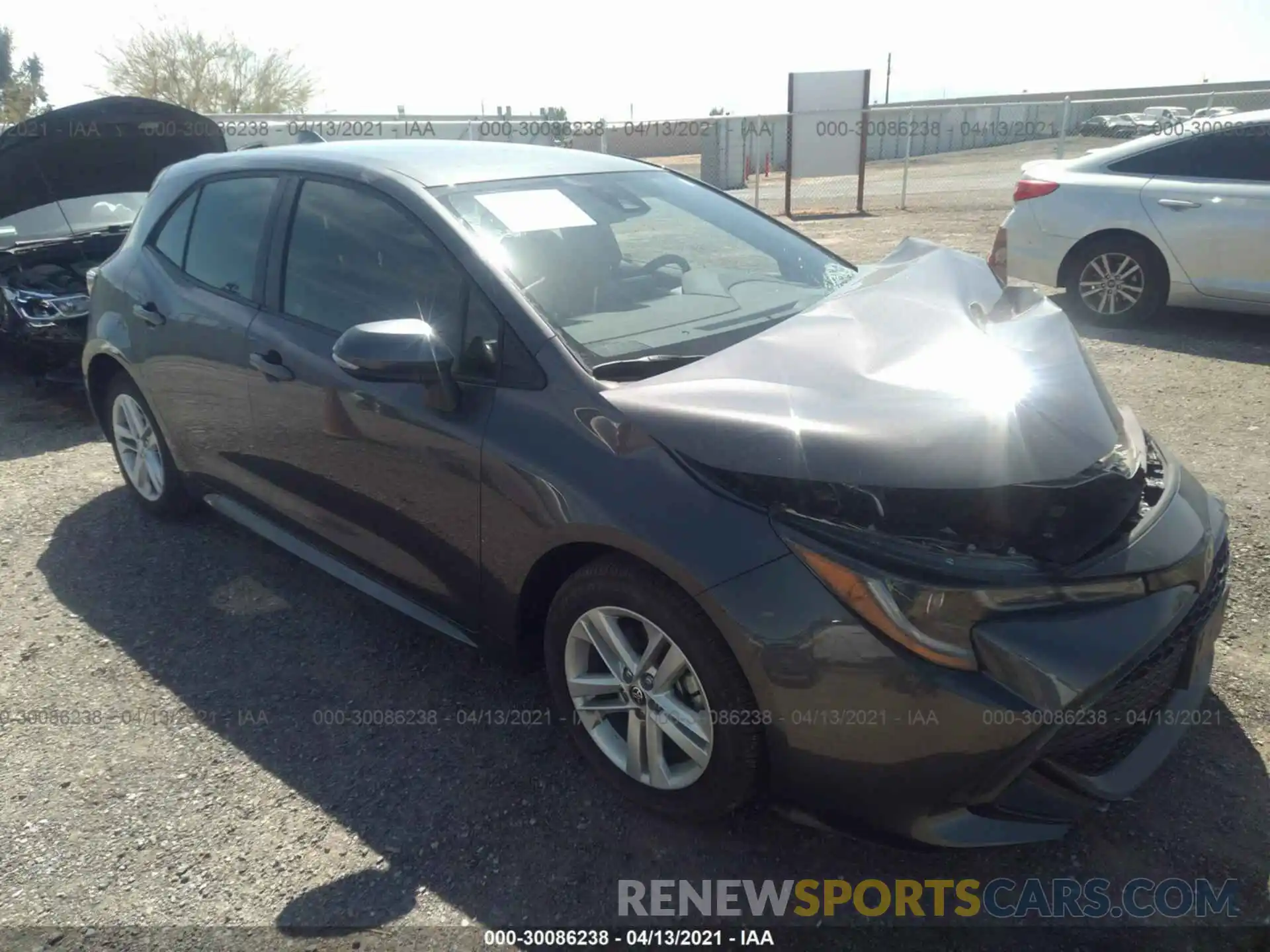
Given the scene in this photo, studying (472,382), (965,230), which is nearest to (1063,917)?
(472,382)

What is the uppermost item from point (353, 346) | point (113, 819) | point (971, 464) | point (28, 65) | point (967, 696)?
point (28, 65)

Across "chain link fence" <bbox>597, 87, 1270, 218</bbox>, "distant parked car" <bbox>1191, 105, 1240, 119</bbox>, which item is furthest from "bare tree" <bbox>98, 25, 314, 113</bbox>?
"distant parked car" <bbox>1191, 105, 1240, 119</bbox>

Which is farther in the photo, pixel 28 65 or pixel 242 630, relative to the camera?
pixel 28 65

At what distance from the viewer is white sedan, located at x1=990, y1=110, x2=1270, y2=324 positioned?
6.39 m

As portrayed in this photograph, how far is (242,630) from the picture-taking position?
360 centimetres

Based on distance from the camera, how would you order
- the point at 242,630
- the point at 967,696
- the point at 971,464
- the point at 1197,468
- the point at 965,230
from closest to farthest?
the point at 967,696 < the point at 971,464 < the point at 242,630 < the point at 1197,468 < the point at 965,230

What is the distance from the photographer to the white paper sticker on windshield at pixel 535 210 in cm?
297

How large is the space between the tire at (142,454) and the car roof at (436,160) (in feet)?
3.86

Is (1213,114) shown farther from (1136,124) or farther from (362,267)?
(1136,124)

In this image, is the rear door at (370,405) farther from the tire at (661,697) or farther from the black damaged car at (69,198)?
the black damaged car at (69,198)

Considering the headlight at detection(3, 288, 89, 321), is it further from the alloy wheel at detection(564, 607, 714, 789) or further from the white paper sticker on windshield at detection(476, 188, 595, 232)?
the alloy wheel at detection(564, 607, 714, 789)

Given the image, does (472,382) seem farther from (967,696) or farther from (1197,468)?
(1197,468)

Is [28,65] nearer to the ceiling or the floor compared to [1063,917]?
nearer to the ceiling

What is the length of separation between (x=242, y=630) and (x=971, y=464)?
2799 mm
